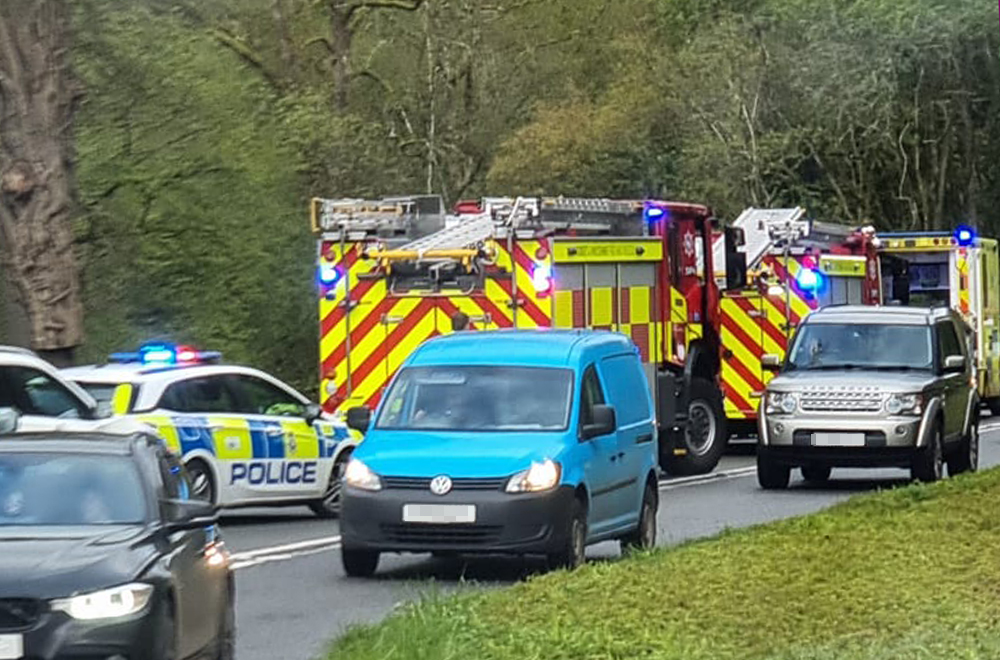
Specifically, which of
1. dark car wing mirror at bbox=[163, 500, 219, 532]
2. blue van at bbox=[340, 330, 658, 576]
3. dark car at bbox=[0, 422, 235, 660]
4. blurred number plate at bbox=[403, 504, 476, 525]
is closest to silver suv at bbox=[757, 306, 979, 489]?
blue van at bbox=[340, 330, 658, 576]

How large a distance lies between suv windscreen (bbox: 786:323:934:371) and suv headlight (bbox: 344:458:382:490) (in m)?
9.34

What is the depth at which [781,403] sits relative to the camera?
75.3 feet

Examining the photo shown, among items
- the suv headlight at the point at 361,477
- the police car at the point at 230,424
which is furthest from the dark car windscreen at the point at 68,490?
the police car at the point at 230,424

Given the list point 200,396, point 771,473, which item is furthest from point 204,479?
point 771,473

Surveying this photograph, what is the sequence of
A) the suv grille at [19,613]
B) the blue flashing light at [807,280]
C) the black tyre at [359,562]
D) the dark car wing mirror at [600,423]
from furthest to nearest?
the blue flashing light at [807,280], the dark car wing mirror at [600,423], the black tyre at [359,562], the suv grille at [19,613]

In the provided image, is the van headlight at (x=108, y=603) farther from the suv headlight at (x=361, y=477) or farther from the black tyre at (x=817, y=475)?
the black tyre at (x=817, y=475)

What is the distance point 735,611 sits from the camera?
36.7 ft

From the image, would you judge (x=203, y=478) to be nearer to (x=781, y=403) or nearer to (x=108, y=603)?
(x=781, y=403)

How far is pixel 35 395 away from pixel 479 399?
3.60m

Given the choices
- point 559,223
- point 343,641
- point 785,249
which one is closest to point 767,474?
point 559,223

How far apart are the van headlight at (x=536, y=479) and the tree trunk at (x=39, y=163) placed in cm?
781

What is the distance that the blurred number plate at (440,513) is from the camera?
587 inches

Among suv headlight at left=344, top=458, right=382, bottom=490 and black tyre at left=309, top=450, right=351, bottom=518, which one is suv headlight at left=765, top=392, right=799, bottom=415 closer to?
black tyre at left=309, top=450, right=351, bottom=518

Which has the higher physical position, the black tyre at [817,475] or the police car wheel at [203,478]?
the police car wheel at [203,478]
